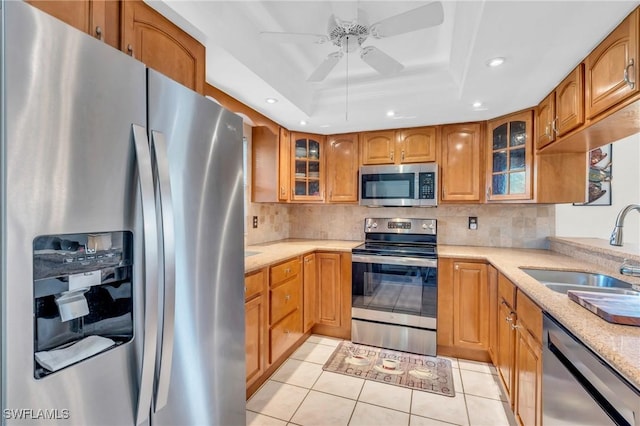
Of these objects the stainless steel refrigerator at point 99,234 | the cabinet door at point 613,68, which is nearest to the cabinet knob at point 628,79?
the cabinet door at point 613,68

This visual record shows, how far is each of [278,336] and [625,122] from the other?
2.54m

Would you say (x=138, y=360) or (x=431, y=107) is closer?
(x=138, y=360)

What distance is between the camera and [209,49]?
Result: 158cm

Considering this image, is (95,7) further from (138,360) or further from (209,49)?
(138,360)

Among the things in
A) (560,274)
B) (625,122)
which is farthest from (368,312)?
(625,122)

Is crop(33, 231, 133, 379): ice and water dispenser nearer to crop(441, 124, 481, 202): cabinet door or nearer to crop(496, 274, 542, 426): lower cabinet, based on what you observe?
crop(496, 274, 542, 426): lower cabinet

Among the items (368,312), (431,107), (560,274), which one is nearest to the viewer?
(560,274)

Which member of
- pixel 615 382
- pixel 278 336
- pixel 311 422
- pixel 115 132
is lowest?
pixel 311 422

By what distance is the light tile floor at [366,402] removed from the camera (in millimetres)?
1794

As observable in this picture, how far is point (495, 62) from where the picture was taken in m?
1.71

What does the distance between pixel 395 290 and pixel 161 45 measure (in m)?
2.45

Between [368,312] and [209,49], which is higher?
[209,49]

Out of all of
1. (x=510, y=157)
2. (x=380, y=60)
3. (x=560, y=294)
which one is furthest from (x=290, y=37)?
(x=510, y=157)

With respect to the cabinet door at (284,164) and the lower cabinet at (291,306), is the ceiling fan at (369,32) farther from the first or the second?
the lower cabinet at (291,306)
